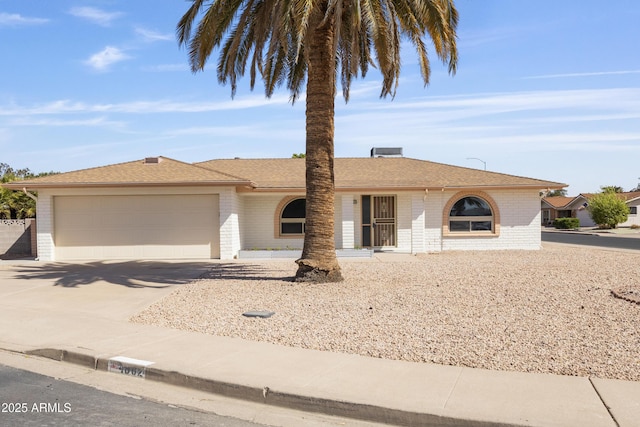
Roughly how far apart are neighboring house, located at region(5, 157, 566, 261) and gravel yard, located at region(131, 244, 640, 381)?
16.3ft

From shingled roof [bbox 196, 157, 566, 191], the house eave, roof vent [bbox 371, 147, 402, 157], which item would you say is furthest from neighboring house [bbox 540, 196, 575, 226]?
the house eave

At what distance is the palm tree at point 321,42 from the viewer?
12695 mm

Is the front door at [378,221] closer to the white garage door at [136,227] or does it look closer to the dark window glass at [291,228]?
the dark window glass at [291,228]

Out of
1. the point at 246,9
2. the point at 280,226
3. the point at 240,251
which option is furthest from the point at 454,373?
the point at 280,226

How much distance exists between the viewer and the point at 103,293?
43.7 feet

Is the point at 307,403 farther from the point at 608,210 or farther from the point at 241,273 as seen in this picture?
the point at 608,210

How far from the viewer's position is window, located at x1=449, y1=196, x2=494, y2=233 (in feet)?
80.3

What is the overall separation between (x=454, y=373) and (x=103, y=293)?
928cm

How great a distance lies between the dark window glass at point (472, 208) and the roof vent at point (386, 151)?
284 inches

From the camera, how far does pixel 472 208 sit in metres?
24.5

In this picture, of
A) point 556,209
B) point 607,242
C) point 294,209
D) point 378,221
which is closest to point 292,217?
point 294,209

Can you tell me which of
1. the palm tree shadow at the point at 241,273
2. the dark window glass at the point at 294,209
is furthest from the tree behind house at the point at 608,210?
the palm tree shadow at the point at 241,273

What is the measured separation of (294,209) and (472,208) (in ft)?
24.7

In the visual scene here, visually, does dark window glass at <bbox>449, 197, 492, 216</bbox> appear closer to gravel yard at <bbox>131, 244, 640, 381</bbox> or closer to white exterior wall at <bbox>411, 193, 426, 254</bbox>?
white exterior wall at <bbox>411, 193, 426, 254</bbox>
